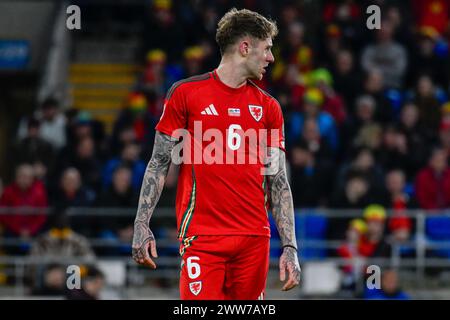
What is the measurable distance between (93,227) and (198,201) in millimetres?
7991

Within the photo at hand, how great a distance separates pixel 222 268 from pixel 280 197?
69 centimetres

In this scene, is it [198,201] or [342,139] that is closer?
[198,201]

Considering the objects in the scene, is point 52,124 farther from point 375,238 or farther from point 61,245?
A: point 375,238

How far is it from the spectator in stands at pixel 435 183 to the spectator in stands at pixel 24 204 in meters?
4.96

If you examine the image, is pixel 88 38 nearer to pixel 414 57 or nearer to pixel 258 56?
pixel 414 57

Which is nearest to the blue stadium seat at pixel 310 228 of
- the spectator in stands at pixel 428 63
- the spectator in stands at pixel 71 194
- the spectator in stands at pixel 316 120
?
the spectator in stands at pixel 316 120

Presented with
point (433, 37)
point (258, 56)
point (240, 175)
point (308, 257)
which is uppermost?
point (433, 37)

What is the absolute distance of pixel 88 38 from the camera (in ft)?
71.2

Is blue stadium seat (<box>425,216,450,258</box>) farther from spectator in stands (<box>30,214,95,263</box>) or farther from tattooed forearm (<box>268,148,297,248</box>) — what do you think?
tattooed forearm (<box>268,148,297,248</box>)

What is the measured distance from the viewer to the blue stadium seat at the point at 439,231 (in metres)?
15.2

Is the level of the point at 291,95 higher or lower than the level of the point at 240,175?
higher

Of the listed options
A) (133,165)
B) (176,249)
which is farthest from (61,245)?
(133,165)
